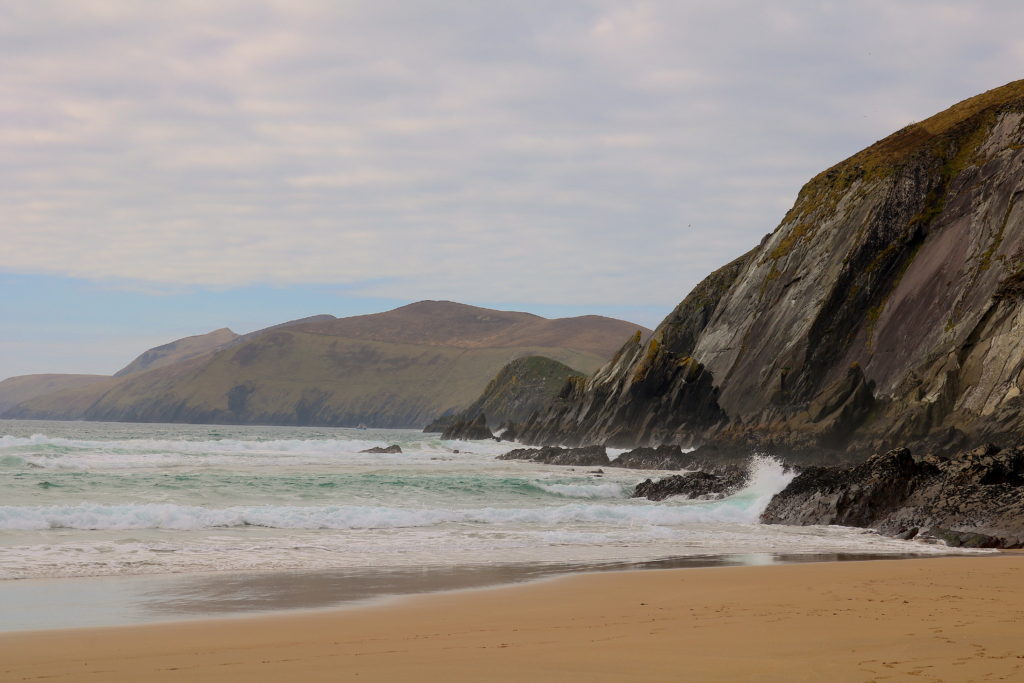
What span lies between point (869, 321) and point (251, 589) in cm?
4083

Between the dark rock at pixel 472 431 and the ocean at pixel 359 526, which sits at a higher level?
the ocean at pixel 359 526

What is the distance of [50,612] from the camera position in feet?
34.3

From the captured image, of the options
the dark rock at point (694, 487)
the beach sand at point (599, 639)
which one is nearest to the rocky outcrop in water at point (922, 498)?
the dark rock at point (694, 487)

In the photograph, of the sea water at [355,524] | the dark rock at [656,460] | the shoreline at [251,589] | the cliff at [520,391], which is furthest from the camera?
the cliff at [520,391]

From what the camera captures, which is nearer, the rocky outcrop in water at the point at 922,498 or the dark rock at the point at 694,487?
the rocky outcrop in water at the point at 922,498

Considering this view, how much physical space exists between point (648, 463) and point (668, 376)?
1284 cm

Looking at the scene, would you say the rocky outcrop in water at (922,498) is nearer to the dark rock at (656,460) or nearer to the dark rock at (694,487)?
the dark rock at (694,487)

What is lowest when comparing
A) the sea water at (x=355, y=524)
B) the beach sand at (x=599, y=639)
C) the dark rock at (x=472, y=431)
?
the dark rock at (x=472, y=431)

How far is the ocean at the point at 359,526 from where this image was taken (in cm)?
1524

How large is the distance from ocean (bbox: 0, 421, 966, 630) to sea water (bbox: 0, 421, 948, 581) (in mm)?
48

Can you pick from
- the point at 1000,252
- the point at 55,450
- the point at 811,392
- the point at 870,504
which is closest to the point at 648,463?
the point at 811,392

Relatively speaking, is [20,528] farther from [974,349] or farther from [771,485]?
[974,349]

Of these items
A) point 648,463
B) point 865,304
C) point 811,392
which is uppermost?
point 865,304

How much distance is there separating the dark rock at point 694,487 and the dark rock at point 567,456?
670 inches
